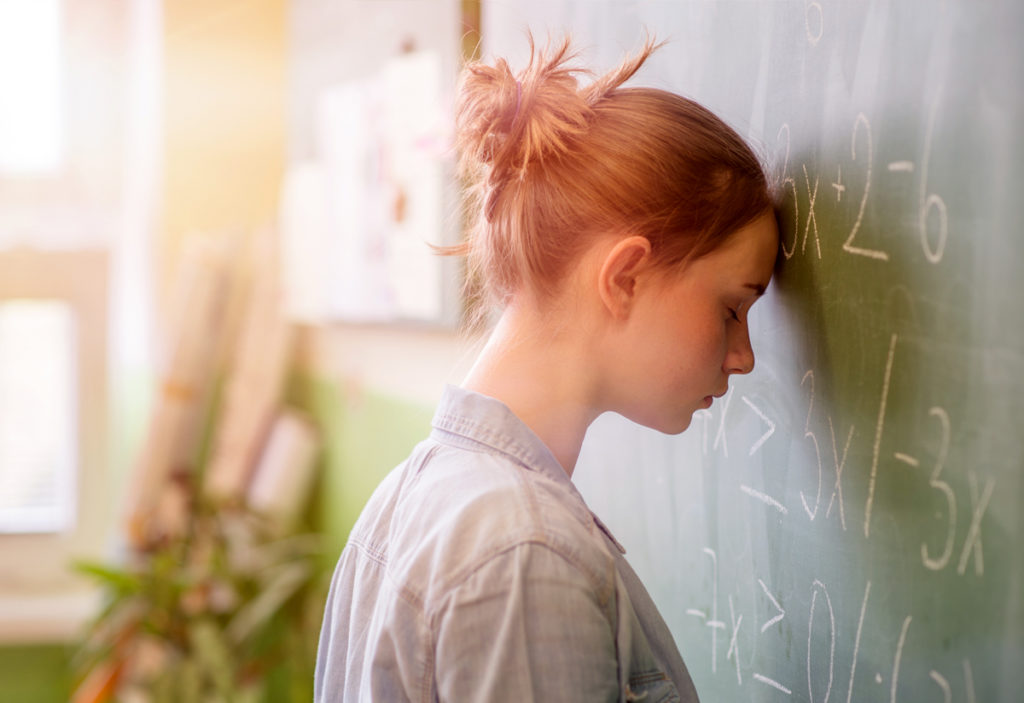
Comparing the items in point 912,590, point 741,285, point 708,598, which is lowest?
point 708,598

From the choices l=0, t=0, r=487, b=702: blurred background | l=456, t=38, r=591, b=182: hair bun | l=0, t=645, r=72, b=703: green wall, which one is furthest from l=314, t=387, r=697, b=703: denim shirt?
l=0, t=645, r=72, b=703: green wall

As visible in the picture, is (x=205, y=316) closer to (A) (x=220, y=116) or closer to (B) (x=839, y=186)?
(A) (x=220, y=116)

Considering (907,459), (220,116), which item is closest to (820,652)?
(907,459)

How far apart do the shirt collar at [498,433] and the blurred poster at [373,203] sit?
3.65 feet

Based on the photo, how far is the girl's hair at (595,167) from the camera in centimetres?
86

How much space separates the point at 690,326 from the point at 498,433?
0.63ft

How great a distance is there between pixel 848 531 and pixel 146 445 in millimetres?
2368

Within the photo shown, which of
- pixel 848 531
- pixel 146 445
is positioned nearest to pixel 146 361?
pixel 146 445

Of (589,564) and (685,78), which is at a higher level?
(685,78)

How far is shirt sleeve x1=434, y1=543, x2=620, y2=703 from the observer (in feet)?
2.32

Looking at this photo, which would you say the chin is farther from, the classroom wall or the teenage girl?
the classroom wall

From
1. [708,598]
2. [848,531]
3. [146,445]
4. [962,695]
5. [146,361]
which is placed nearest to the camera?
[962,695]

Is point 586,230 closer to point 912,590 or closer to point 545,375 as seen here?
point 545,375

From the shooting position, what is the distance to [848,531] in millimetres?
873
